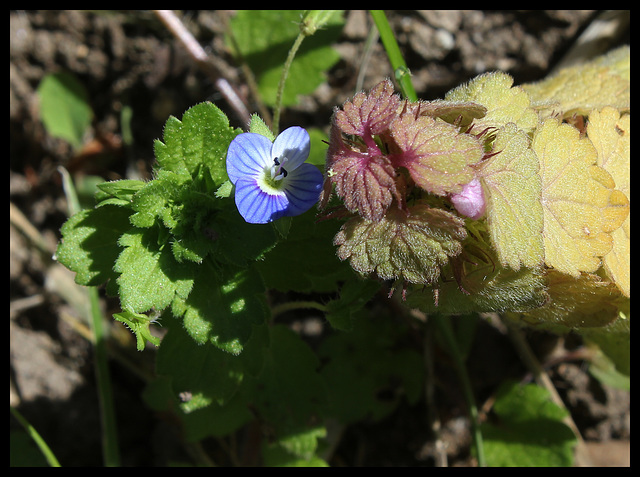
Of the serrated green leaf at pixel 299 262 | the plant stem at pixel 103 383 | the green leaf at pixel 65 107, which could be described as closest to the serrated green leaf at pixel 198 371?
the serrated green leaf at pixel 299 262

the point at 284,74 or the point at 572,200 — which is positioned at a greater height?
the point at 284,74

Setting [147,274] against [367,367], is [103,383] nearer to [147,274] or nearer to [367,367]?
[147,274]

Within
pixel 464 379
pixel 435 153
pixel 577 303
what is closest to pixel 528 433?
pixel 464 379

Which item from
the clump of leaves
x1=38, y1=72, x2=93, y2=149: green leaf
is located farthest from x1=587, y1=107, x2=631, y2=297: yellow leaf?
x1=38, y1=72, x2=93, y2=149: green leaf

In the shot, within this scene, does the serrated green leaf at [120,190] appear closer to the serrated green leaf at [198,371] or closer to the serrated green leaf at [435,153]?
the serrated green leaf at [198,371]

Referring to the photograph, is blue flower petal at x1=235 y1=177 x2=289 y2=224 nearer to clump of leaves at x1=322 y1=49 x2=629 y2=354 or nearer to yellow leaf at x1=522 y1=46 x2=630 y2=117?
clump of leaves at x1=322 y1=49 x2=629 y2=354

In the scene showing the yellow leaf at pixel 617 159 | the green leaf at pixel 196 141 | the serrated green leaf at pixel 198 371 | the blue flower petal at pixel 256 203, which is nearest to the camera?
the blue flower petal at pixel 256 203

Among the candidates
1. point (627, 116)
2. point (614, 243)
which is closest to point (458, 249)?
point (614, 243)
